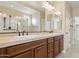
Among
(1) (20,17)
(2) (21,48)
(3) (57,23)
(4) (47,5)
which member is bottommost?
(2) (21,48)

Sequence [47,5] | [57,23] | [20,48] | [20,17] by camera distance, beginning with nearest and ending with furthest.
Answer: [20,48]
[20,17]
[47,5]
[57,23]

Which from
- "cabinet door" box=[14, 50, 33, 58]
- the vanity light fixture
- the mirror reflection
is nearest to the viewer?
"cabinet door" box=[14, 50, 33, 58]

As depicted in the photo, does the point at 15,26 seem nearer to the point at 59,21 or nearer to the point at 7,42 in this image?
the point at 7,42

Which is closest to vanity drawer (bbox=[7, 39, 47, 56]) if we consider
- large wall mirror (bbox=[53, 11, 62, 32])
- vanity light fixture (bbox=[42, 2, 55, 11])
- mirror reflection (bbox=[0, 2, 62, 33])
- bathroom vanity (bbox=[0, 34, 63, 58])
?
bathroom vanity (bbox=[0, 34, 63, 58])

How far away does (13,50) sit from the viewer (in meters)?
1.84

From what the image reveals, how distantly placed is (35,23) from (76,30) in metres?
5.65

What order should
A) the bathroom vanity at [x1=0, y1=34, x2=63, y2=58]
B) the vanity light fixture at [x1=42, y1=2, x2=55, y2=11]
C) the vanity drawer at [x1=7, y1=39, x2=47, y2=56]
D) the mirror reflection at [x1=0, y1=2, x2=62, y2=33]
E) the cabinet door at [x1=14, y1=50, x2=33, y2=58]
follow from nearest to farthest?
the bathroom vanity at [x1=0, y1=34, x2=63, y2=58], the vanity drawer at [x1=7, y1=39, x2=47, y2=56], the cabinet door at [x1=14, y1=50, x2=33, y2=58], the mirror reflection at [x1=0, y1=2, x2=62, y2=33], the vanity light fixture at [x1=42, y1=2, x2=55, y2=11]

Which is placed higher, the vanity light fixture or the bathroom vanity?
the vanity light fixture

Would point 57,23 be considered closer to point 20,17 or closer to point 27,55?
point 20,17

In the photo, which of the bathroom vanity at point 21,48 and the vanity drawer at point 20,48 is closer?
the bathroom vanity at point 21,48

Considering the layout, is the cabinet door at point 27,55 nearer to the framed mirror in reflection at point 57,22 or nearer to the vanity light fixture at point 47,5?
the vanity light fixture at point 47,5

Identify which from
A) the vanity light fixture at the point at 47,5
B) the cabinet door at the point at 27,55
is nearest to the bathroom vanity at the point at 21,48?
the cabinet door at the point at 27,55

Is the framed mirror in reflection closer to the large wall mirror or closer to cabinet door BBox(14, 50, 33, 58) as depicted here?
the large wall mirror

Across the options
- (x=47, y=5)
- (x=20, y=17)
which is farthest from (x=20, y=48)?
(x=47, y=5)
